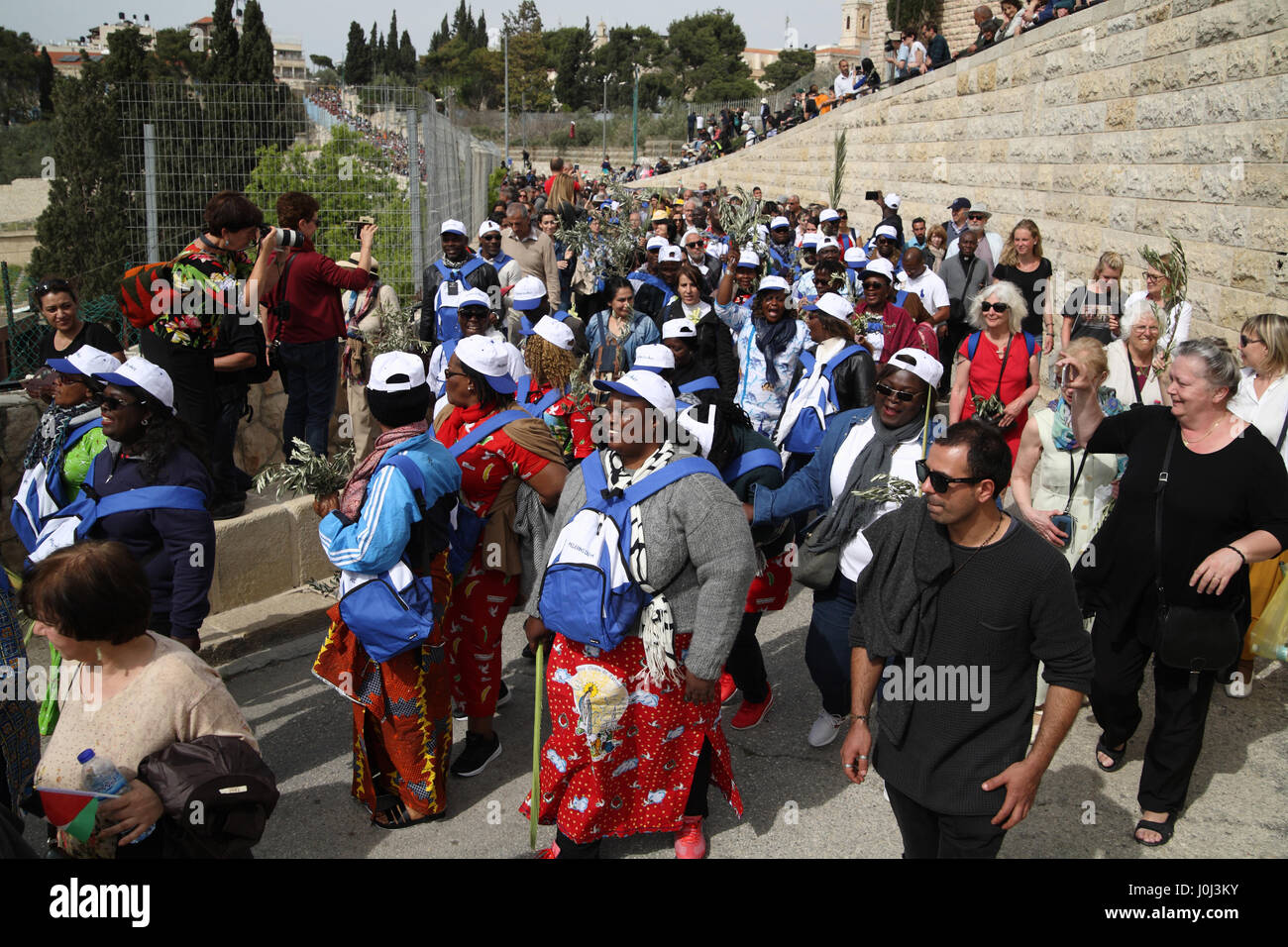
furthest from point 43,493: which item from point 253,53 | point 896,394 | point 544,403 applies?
point 253,53

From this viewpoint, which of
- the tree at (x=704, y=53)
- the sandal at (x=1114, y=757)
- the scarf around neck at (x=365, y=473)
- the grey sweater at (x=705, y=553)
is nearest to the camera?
the grey sweater at (x=705, y=553)

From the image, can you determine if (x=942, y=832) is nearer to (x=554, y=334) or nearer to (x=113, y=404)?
(x=113, y=404)

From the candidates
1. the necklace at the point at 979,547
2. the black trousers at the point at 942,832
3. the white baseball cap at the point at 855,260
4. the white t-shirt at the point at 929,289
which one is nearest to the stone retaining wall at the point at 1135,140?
the white t-shirt at the point at 929,289

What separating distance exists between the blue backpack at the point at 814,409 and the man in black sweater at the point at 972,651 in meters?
2.85

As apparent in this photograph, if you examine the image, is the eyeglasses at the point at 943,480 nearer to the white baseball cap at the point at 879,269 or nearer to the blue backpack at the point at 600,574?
the blue backpack at the point at 600,574

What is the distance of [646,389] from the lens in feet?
12.2

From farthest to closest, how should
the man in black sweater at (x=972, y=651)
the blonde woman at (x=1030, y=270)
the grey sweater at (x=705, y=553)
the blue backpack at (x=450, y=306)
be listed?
the blonde woman at (x=1030, y=270)
the blue backpack at (x=450, y=306)
the grey sweater at (x=705, y=553)
the man in black sweater at (x=972, y=651)

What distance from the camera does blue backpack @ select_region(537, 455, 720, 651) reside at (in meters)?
3.65

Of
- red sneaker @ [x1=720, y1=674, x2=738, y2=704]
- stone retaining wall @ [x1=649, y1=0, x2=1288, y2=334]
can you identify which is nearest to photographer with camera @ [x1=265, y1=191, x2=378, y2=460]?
red sneaker @ [x1=720, y1=674, x2=738, y2=704]

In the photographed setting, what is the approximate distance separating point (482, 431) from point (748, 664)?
1.79 metres

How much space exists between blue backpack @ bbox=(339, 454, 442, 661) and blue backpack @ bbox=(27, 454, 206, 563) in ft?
2.31

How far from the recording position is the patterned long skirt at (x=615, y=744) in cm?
378

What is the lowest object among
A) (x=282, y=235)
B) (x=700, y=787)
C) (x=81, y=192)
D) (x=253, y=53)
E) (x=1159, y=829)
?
(x=1159, y=829)
